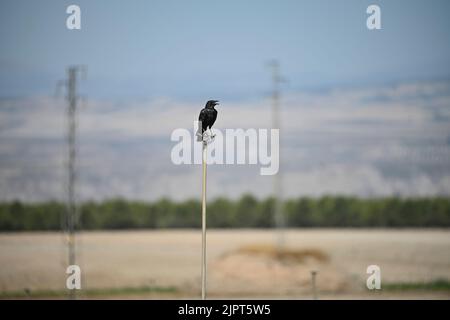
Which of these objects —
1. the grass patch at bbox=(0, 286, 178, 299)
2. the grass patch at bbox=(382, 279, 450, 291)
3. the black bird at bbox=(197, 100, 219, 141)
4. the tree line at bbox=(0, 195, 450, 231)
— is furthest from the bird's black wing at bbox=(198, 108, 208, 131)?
the tree line at bbox=(0, 195, 450, 231)

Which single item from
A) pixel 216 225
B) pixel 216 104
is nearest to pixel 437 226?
pixel 216 225

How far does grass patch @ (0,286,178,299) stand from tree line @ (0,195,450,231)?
3857 centimetres

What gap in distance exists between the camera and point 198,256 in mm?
69000

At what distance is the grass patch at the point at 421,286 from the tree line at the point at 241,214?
3921cm

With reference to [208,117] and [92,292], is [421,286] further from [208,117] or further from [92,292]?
[208,117]

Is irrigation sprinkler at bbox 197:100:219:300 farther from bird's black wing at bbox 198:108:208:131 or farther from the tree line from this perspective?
the tree line

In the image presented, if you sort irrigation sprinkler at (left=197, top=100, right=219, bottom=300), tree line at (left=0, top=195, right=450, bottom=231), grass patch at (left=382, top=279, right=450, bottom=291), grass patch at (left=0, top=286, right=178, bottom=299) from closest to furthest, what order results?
irrigation sprinkler at (left=197, top=100, right=219, bottom=300), grass patch at (left=0, top=286, right=178, bottom=299), grass patch at (left=382, top=279, right=450, bottom=291), tree line at (left=0, top=195, right=450, bottom=231)

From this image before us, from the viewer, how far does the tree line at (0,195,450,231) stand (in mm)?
80750

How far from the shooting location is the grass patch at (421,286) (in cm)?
4025

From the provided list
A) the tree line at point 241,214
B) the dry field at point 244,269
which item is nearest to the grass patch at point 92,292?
the dry field at point 244,269

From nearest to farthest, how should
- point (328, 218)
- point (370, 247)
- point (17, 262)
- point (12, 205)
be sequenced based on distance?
point (17, 262)
point (370, 247)
point (12, 205)
point (328, 218)

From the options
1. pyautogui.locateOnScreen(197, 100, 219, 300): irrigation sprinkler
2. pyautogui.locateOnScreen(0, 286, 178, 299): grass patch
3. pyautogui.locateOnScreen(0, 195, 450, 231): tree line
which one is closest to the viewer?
pyautogui.locateOnScreen(197, 100, 219, 300): irrigation sprinkler

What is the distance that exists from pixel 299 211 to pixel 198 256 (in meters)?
18.3

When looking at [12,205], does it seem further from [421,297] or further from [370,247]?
[421,297]
